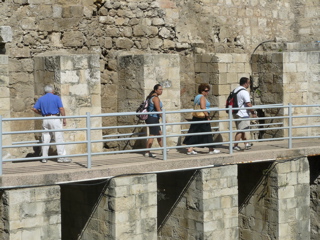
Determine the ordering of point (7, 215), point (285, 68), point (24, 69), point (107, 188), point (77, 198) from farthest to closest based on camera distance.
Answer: point (285, 68) → point (24, 69) → point (77, 198) → point (107, 188) → point (7, 215)

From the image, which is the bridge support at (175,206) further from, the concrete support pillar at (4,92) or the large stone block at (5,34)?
the large stone block at (5,34)

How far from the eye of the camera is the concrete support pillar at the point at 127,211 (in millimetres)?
10930

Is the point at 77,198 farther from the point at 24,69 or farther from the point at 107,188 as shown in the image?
the point at 24,69

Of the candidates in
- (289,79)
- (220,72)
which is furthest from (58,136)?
(289,79)

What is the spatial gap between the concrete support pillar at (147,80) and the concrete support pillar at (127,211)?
2.25m

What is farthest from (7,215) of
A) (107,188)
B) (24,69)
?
(24,69)

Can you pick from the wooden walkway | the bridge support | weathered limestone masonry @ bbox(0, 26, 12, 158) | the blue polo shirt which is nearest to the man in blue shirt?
the blue polo shirt

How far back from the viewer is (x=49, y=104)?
1142cm

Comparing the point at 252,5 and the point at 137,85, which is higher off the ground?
the point at 252,5

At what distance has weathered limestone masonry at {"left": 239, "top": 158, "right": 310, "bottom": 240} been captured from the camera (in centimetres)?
1289

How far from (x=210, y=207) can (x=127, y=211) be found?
5.17ft

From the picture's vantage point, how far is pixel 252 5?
55.8 feet

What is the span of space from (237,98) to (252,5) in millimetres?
4683

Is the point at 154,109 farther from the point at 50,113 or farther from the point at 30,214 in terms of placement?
the point at 30,214
